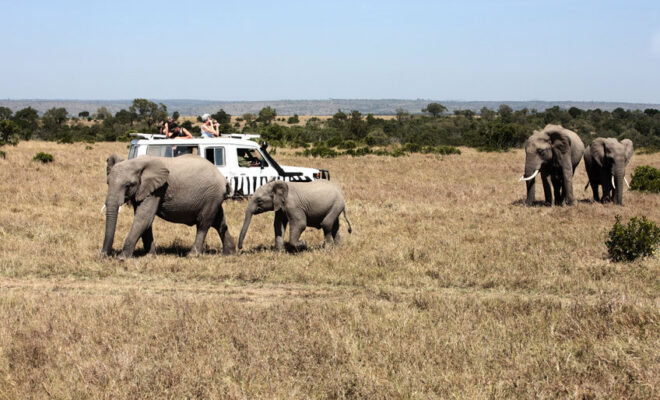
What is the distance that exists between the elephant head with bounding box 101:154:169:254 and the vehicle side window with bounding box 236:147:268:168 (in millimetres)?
5996

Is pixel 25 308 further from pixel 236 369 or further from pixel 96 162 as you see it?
pixel 96 162

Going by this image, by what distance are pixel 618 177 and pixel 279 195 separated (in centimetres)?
1104

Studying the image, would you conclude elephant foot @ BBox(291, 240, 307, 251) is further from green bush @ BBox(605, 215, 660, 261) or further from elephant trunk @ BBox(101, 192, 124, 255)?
green bush @ BBox(605, 215, 660, 261)

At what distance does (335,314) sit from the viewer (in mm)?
7484

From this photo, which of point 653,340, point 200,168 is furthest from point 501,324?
point 200,168

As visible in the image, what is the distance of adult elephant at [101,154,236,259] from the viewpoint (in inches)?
403

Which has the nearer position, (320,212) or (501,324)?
(501,324)

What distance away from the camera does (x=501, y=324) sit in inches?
277

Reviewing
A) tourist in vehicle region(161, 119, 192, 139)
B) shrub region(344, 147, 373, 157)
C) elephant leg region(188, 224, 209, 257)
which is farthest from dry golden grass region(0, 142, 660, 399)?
shrub region(344, 147, 373, 157)

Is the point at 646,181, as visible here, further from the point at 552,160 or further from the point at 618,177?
the point at 552,160

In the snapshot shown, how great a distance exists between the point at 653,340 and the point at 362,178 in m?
17.6

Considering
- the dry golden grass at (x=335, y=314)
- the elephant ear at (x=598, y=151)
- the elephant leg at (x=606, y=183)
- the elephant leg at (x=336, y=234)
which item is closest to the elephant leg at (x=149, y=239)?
the dry golden grass at (x=335, y=314)

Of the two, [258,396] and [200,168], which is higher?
[200,168]

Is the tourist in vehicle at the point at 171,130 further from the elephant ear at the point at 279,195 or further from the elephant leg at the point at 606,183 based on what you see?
the elephant leg at the point at 606,183
